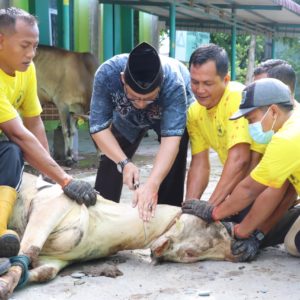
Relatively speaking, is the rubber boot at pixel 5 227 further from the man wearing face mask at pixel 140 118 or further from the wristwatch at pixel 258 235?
the wristwatch at pixel 258 235

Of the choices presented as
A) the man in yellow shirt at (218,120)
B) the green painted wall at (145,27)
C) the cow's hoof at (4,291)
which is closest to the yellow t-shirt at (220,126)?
the man in yellow shirt at (218,120)

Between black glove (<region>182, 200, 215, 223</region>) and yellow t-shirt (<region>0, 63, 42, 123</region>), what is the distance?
3.86ft

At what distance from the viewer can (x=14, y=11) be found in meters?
4.00

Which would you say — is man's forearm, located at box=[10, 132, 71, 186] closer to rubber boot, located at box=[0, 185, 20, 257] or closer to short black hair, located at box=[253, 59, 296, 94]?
rubber boot, located at box=[0, 185, 20, 257]

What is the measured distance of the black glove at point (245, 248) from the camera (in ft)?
12.8

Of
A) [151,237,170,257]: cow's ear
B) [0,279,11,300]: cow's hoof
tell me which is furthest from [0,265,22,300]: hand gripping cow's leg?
[151,237,170,257]: cow's ear

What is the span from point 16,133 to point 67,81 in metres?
5.26

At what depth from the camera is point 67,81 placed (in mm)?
8969

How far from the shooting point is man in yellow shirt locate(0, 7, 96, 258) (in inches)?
143

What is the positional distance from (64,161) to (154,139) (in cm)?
383

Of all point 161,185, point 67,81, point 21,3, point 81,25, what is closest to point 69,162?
point 67,81

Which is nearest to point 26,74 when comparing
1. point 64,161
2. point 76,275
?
point 76,275

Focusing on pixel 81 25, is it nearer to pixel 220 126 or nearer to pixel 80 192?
pixel 220 126

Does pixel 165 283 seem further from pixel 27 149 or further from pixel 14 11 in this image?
pixel 14 11
